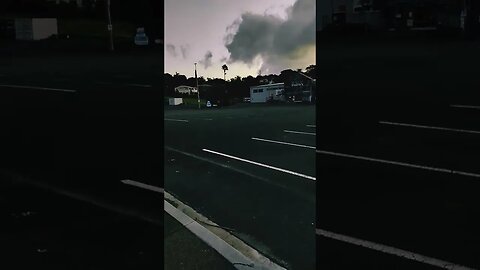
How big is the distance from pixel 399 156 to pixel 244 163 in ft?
4.69

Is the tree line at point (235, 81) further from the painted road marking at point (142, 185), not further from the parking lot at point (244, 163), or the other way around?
the painted road marking at point (142, 185)

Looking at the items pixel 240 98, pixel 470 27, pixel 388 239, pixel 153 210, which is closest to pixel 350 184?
pixel 388 239

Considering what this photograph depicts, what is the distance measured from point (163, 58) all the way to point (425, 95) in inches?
121

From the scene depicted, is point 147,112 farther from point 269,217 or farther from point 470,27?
point 470,27

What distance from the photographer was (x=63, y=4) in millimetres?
2816

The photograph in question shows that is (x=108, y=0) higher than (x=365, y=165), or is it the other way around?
(x=108, y=0)

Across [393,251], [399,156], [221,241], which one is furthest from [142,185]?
[399,156]

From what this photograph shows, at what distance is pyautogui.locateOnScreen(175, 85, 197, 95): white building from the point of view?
104 inches

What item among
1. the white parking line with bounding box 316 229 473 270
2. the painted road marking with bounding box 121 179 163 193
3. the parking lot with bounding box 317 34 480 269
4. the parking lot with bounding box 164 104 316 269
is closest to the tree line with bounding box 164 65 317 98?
the parking lot with bounding box 164 104 316 269

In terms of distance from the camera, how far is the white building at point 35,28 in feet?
→ 9.06

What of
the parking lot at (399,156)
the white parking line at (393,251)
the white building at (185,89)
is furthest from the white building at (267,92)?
the white parking line at (393,251)

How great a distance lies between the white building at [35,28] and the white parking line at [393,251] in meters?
2.11

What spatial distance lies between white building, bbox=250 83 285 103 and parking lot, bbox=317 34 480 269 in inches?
28.7

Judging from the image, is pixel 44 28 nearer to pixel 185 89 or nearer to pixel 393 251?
pixel 185 89
